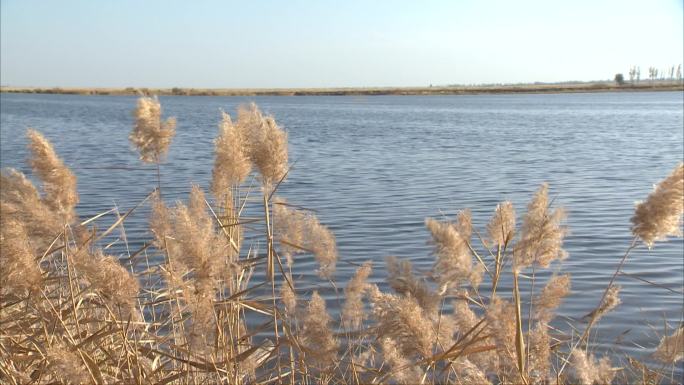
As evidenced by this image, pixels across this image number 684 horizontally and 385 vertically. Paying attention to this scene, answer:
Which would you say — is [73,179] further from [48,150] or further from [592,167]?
[592,167]

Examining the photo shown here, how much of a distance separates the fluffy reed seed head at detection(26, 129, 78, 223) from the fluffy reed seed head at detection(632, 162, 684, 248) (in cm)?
230

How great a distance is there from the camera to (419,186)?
580 inches

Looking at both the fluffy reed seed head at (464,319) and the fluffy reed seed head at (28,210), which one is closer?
the fluffy reed seed head at (464,319)

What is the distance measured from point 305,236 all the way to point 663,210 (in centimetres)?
155

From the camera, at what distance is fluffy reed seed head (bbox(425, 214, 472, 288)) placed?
7.75 ft

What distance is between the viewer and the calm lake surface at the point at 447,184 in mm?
7570

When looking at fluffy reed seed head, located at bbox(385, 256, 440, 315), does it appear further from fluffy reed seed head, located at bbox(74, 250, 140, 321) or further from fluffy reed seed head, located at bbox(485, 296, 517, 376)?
fluffy reed seed head, located at bbox(74, 250, 140, 321)

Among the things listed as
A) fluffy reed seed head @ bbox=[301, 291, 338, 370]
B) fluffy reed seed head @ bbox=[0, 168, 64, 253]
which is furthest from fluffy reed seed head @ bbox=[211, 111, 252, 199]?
fluffy reed seed head @ bbox=[0, 168, 64, 253]

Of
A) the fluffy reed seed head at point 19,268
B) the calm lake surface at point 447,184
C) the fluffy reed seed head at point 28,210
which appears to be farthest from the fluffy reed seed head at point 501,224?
the fluffy reed seed head at point 28,210

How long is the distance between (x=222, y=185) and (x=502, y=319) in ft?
4.81

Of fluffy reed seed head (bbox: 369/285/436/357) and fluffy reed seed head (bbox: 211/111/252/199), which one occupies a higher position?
fluffy reed seed head (bbox: 211/111/252/199)

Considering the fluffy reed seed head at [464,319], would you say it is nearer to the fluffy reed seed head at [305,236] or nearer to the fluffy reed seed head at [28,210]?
the fluffy reed seed head at [305,236]

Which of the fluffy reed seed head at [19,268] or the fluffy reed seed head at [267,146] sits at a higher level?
the fluffy reed seed head at [267,146]

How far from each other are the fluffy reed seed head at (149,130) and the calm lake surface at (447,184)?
0.96 metres
